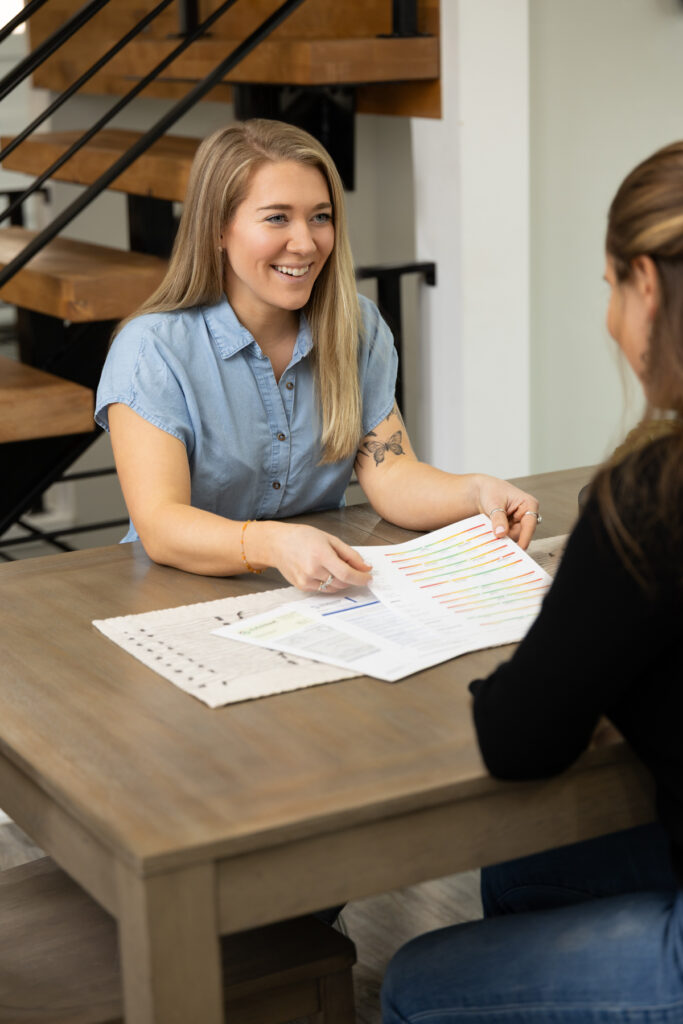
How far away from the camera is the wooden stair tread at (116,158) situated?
304 cm

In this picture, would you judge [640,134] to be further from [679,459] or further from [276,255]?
[679,459]

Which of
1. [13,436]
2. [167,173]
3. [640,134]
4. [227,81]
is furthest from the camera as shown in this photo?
[640,134]

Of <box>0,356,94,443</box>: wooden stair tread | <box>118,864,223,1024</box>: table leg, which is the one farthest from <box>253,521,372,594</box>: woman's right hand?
<box>0,356,94,443</box>: wooden stair tread

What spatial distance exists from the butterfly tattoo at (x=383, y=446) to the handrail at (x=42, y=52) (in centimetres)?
112

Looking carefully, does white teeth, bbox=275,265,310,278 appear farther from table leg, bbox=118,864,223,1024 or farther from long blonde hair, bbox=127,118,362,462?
table leg, bbox=118,864,223,1024

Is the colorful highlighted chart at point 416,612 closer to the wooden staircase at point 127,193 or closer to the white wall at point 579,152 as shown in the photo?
the wooden staircase at point 127,193

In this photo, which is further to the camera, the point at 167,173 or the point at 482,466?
the point at 482,466

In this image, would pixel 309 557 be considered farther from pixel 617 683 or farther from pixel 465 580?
pixel 617 683

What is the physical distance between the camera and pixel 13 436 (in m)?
2.62

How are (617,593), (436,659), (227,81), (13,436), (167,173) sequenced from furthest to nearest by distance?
(227,81)
(167,173)
(13,436)
(436,659)
(617,593)

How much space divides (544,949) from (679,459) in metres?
0.48

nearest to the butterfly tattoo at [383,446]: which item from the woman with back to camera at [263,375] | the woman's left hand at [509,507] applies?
the woman with back to camera at [263,375]

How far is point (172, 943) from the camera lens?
1101mm

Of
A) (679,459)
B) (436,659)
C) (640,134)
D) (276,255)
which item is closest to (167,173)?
(276,255)
